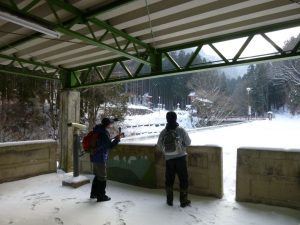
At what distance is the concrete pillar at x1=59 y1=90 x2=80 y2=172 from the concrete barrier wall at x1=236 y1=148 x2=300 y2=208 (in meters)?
5.67

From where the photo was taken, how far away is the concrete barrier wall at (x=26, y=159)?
23.1ft

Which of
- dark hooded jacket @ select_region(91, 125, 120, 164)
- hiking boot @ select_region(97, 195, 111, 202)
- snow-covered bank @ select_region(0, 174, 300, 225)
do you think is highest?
dark hooded jacket @ select_region(91, 125, 120, 164)

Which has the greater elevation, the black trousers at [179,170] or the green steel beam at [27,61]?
the green steel beam at [27,61]

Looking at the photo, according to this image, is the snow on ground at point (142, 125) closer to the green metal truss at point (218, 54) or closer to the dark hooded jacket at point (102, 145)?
the green metal truss at point (218, 54)

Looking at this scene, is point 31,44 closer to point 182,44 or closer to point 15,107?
point 182,44

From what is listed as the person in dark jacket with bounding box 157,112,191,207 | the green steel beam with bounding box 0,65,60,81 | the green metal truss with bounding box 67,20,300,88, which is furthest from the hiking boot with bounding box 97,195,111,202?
the green steel beam with bounding box 0,65,60,81

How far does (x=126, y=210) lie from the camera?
496 centimetres

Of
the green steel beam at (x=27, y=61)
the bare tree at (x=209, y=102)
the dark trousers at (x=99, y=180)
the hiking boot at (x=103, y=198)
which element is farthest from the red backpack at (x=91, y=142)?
the bare tree at (x=209, y=102)

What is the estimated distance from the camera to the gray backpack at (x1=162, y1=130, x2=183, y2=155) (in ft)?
16.5

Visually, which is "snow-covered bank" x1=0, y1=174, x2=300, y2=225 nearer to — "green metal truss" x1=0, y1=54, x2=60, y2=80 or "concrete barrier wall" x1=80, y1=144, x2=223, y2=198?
"concrete barrier wall" x1=80, y1=144, x2=223, y2=198

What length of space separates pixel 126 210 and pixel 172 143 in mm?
1500

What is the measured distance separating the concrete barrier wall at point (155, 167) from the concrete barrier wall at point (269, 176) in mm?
459

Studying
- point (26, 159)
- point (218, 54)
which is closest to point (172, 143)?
point (218, 54)

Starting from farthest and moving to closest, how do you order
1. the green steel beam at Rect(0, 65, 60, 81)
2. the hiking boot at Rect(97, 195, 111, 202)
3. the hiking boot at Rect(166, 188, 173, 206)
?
the green steel beam at Rect(0, 65, 60, 81), the hiking boot at Rect(97, 195, 111, 202), the hiking boot at Rect(166, 188, 173, 206)
